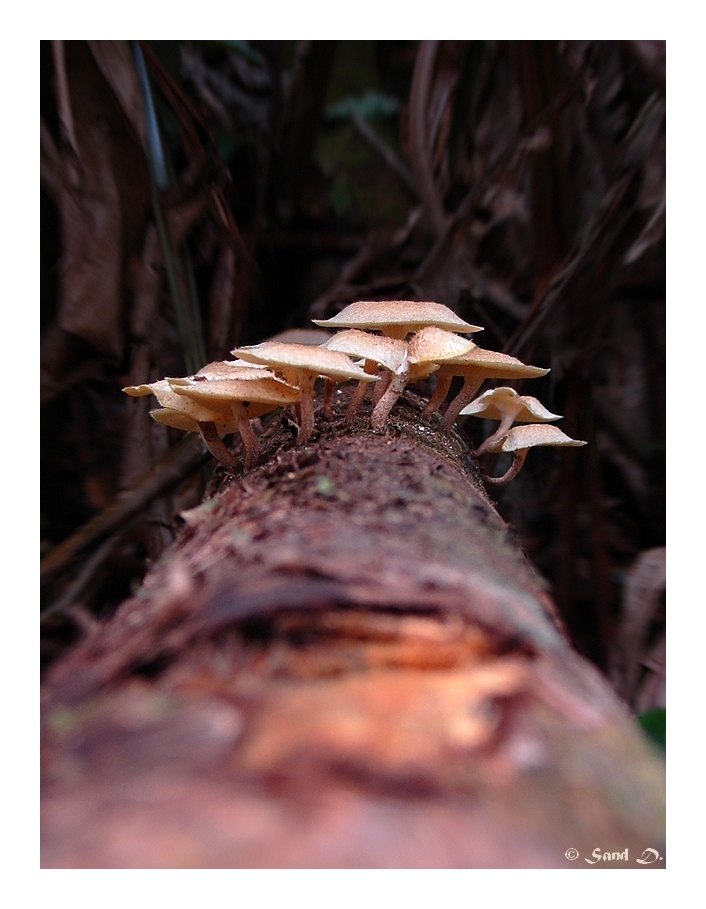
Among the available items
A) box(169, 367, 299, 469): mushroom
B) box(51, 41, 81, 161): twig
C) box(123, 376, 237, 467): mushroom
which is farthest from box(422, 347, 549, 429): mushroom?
box(51, 41, 81, 161): twig

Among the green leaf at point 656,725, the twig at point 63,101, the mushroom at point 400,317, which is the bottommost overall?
the green leaf at point 656,725

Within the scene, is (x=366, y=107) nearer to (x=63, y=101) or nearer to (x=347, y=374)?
(x=63, y=101)

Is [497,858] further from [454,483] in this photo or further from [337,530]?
[454,483]

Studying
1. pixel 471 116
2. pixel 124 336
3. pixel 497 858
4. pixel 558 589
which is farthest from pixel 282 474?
pixel 471 116

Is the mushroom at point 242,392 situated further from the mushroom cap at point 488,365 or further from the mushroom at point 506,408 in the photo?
the mushroom at point 506,408

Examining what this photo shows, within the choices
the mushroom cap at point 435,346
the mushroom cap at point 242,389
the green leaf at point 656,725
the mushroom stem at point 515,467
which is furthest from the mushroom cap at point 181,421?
the green leaf at point 656,725

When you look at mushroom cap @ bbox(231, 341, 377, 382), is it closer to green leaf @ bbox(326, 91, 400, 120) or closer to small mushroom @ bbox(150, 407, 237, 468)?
small mushroom @ bbox(150, 407, 237, 468)

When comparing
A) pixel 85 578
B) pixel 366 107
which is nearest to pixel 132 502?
pixel 85 578
